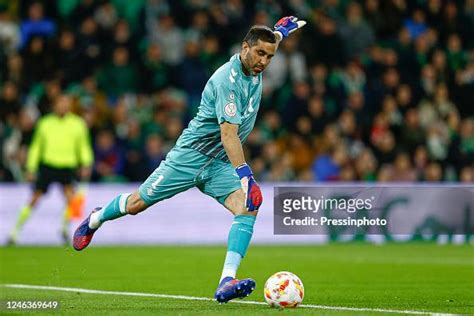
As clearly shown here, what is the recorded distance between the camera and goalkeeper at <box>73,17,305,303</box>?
9914mm

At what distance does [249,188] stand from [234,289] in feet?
2.92

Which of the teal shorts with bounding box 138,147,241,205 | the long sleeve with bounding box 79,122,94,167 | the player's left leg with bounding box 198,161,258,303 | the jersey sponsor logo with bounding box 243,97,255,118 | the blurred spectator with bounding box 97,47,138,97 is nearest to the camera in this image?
the player's left leg with bounding box 198,161,258,303

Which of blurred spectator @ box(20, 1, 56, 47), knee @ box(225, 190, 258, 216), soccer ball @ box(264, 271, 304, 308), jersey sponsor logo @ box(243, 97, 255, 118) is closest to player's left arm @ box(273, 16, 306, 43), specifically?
jersey sponsor logo @ box(243, 97, 255, 118)

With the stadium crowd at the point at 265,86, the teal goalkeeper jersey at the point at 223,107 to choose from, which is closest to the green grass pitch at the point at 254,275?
the teal goalkeeper jersey at the point at 223,107

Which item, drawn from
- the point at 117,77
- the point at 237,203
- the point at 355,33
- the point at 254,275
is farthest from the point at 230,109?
the point at 355,33

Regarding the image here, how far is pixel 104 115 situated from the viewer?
21703 mm

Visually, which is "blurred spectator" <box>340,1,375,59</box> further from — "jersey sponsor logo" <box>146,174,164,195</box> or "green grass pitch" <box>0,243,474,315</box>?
"jersey sponsor logo" <box>146,174,164,195</box>

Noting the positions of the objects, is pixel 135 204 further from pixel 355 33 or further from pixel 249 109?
pixel 355 33

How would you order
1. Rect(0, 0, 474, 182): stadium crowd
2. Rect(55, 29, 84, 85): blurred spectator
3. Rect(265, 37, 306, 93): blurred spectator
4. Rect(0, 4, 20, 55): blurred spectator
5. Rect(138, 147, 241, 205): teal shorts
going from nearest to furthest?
1. Rect(138, 147, 241, 205): teal shorts
2. Rect(0, 0, 474, 182): stadium crowd
3. Rect(55, 29, 84, 85): blurred spectator
4. Rect(0, 4, 20, 55): blurred spectator
5. Rect(265, 37, 306, 93): blurred spectator

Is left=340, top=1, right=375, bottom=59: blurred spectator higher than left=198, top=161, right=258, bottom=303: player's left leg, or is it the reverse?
left=340, top=1, right=375, bottom=59: blurred spectator

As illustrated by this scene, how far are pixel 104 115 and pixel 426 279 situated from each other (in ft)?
31.9

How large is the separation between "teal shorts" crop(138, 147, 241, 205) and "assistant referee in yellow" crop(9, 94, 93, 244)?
30.9ft

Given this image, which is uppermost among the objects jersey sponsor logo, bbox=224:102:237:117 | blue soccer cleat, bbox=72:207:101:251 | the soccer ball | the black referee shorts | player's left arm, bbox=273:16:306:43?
player's left arm, bbox=273:16:306:43

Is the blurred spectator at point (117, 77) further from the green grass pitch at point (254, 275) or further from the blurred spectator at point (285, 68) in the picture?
the green grass pitch at point (254, 275)
